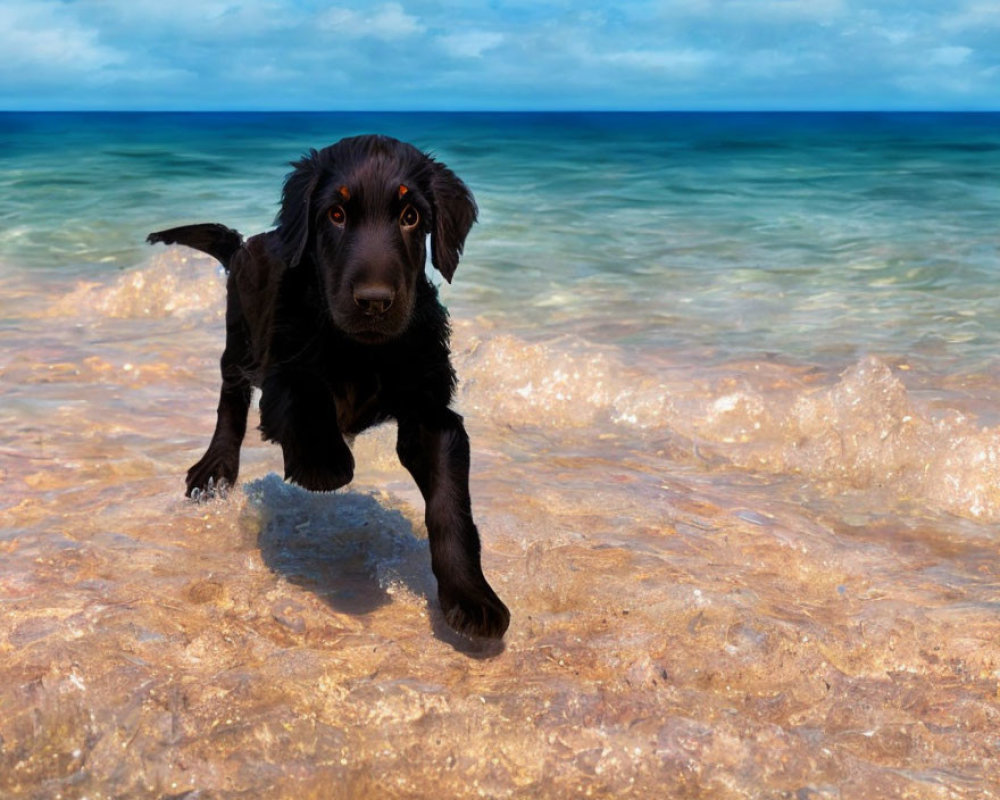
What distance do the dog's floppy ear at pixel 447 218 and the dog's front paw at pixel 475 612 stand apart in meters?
1.04

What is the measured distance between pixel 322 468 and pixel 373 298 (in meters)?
0.58

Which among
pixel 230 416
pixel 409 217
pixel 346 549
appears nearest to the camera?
pixel 409 217

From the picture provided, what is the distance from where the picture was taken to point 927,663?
343 centimetres

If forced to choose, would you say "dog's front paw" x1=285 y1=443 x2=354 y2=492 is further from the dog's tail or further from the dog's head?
the dog's tail

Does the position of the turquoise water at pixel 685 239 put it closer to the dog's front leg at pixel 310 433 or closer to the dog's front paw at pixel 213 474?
the dog's front paw at pixel 213 474

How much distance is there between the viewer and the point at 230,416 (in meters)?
4.73

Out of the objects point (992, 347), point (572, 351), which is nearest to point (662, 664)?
point (572, 351)

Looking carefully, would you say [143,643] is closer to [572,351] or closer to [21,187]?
[572,351]

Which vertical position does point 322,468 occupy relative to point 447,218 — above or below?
below

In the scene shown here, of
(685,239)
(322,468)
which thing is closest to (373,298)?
(322,468)

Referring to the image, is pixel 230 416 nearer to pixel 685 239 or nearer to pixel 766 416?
pixel 766 416

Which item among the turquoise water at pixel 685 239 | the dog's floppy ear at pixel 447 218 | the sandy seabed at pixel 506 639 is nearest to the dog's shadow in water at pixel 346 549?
the sandy seabed at pixel 506 639

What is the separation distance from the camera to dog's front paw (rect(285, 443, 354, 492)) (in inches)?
137

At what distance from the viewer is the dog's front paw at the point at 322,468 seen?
3.49 metres
